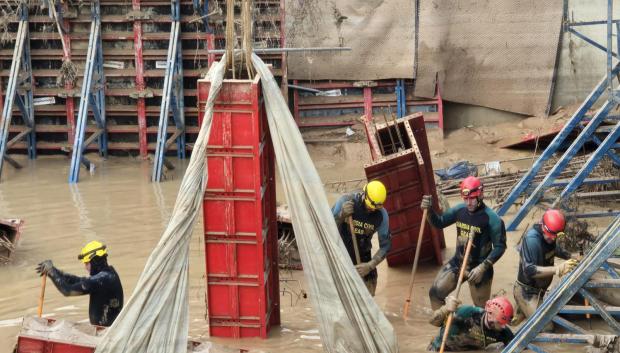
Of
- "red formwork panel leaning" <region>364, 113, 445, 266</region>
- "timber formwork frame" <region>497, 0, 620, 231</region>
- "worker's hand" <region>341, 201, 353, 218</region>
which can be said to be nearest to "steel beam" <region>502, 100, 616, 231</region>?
"timber formwork frame" <region>497, 0, 620, 231</region>

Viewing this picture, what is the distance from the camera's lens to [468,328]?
10734 millimetres

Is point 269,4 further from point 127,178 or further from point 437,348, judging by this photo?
point 437,348

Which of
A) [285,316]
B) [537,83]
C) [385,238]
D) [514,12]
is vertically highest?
[514,12]

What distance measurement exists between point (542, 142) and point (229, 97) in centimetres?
936

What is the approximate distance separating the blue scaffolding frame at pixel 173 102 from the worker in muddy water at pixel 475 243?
7.79m

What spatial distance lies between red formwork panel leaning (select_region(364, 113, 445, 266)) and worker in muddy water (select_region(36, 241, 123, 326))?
3729mm

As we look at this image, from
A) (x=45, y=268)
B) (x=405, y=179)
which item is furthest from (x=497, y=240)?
(x=45, y=268)

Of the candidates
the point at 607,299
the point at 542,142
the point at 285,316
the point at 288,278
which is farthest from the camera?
the point at 542,142

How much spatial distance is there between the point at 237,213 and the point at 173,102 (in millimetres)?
8689

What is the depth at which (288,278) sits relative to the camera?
1365 centimetres

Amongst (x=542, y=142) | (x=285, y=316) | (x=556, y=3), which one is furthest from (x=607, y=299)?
(x=556, y=3)

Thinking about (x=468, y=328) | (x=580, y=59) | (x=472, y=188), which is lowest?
(x=468, y=328)

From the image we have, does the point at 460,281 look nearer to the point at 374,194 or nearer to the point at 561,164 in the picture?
the point at 374,194

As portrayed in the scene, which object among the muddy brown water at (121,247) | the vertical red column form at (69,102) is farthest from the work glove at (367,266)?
the vertical red column form at (69,102)
